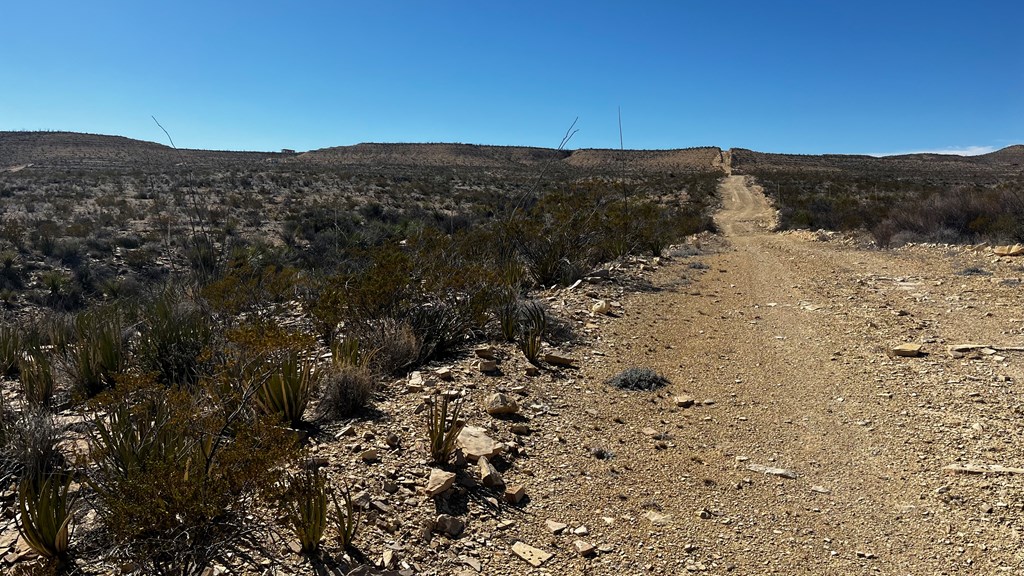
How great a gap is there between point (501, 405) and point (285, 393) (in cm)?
161

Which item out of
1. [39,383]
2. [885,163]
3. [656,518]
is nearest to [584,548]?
[656,518]

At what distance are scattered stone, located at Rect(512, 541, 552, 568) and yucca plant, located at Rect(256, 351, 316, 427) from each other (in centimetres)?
198

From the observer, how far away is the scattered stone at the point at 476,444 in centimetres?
404

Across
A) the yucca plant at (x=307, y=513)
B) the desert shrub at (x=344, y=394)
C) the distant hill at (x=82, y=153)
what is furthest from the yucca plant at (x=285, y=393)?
the distant hill at (x=82, y=153)

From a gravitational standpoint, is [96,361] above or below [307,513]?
above

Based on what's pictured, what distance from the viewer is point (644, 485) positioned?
154 inches

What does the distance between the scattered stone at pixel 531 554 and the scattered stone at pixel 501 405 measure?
1565mm

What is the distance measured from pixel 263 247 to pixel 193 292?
1060 cm

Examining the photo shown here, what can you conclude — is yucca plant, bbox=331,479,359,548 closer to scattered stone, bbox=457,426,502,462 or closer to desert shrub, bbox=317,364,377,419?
scattered stone, bbox=457,426,502,462

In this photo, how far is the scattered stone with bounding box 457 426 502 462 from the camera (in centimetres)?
404

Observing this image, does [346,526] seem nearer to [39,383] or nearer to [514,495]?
[514,495]

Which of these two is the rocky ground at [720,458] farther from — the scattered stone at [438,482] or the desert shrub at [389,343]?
the desert shrub at [389,343]

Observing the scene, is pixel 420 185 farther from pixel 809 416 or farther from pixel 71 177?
pixel 809 416

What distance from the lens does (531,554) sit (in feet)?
10.6
